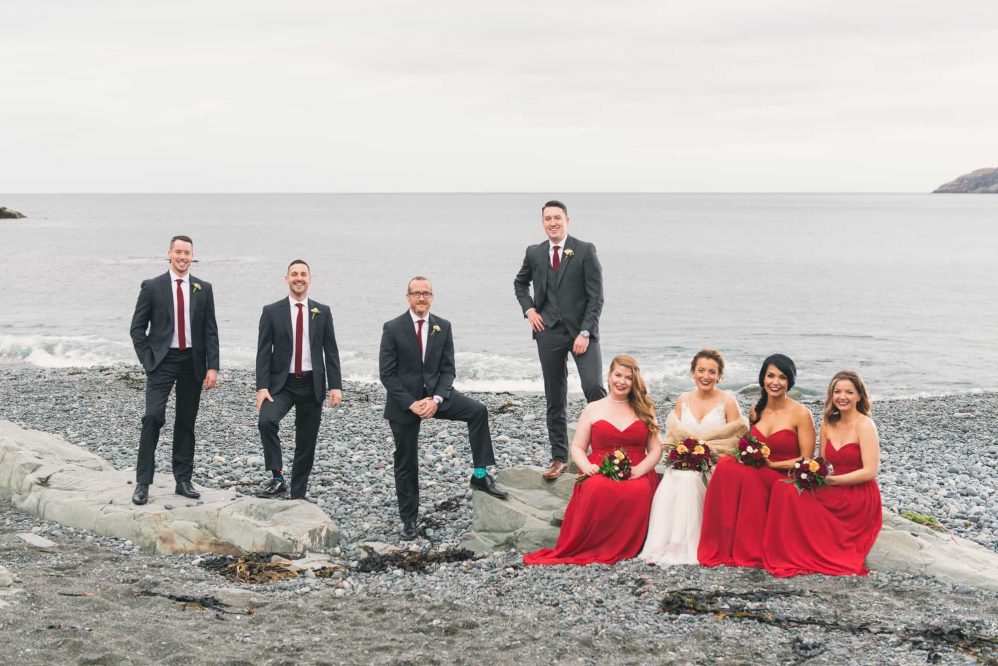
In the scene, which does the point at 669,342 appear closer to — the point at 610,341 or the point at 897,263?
the point at 610,341

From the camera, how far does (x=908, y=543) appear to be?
782 centimetres

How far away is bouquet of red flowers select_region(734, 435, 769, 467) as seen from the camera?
7.88 m

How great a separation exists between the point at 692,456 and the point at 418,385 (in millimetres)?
2681

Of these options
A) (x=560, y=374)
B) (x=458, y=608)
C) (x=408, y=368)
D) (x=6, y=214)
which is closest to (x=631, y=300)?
(x=560, y=374)

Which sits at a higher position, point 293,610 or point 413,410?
point 413,410

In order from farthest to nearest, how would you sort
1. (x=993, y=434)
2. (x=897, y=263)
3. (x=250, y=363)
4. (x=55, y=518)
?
(x=897, y=263) < (x=250, y=363) < (x=993, y=434) < (x=55, y=518)

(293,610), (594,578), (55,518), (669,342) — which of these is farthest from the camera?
(669,342)

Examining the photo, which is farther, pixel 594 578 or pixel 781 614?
pixel 594 578

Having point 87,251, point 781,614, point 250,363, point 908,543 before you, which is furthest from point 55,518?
point 87,251

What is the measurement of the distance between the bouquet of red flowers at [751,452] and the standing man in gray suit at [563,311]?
1731 millimetres

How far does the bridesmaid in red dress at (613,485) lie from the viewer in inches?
319

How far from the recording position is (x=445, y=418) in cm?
895

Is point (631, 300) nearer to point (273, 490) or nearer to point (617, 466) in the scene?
point (273, 490)

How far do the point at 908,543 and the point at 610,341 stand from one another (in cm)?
2535
